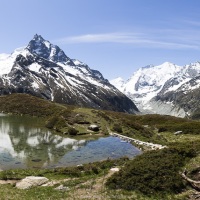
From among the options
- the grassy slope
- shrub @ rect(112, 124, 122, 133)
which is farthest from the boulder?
shrub @ rect(112, 124, 122, 133)

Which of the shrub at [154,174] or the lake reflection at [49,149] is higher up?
the shrub at [154,174]

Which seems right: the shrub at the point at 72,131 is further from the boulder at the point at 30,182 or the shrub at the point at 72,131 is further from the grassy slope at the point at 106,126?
→ the boulder at the point at 30,182

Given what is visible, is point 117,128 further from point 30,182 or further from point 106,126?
point 30,182

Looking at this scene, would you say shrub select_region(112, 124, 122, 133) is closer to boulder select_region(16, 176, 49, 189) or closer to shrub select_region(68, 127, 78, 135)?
shrub select_region(68, 127, 78, 135)

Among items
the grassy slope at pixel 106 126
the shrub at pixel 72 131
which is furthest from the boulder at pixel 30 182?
the shrub at pixel 72 131

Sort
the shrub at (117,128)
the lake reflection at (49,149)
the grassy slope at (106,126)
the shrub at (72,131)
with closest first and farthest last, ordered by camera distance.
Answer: the grassy slope at (106,126)
the lake reflection at (49,149)
the shrub at (72,131)
the shrub at (117,128)

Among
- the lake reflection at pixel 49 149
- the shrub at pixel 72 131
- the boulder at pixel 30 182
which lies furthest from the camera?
the shrub at pixel 72 131

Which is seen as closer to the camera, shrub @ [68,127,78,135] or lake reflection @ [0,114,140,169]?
lake reflection @ [0,114,140,169]

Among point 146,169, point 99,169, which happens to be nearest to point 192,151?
point 146,169

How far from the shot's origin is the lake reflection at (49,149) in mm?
55284

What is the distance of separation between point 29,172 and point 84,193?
14575mm

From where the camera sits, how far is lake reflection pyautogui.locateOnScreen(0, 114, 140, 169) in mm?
55284

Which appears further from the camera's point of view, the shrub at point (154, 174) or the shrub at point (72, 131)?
the shrub at point (72, 131)

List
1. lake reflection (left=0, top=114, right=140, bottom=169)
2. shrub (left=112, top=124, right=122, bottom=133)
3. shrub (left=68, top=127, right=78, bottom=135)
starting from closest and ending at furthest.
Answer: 1. lake reflection (left=0, top=114, right=140, bottom=169)
2. shrub (left=68, top=127, right=78, bottom=135)
3. shrub (left=112, top=124, right=122, bottom=133)
